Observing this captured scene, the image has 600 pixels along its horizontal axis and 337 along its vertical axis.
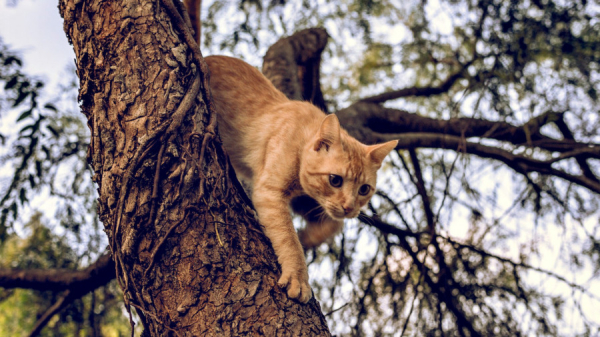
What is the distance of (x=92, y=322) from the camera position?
10.5 ft

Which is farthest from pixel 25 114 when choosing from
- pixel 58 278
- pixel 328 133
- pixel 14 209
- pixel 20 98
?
pixel 328 133

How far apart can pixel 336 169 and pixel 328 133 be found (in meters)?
0.21

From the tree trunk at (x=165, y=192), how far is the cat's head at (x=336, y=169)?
70 centimetres

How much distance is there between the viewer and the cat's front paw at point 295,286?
5.51 feet

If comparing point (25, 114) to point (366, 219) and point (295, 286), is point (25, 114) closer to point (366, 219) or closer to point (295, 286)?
point (295, 286)

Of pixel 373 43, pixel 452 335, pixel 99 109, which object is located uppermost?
pixel 373 43

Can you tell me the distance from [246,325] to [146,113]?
891mm

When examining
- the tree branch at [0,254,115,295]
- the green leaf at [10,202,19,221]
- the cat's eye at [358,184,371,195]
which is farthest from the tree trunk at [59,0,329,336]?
the green leaf at [10,202,19,221]

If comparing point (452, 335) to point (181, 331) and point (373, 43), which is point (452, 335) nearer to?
point (181, 331)

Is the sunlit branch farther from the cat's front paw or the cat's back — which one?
the cat's front paw

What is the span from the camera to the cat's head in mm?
2312

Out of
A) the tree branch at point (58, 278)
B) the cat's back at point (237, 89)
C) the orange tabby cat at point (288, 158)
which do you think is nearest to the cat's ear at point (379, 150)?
the orange tabby cat at point (288, 158)

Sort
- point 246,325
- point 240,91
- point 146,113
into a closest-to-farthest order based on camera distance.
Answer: point 246,325 → point 146,113 → point 240,91

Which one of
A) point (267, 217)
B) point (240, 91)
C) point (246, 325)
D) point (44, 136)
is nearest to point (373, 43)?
point (240, 91)
